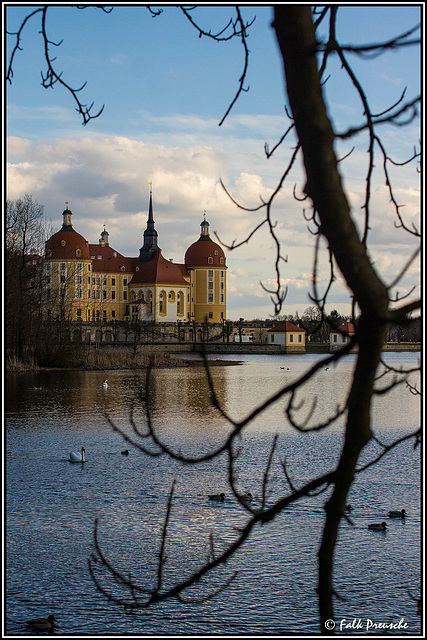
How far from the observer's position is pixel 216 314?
92.9m

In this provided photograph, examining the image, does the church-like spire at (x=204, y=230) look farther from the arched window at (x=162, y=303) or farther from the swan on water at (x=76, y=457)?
the swan on water at (x=76, y=457)

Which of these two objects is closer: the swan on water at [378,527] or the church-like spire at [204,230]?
the swan on water at [378,527]

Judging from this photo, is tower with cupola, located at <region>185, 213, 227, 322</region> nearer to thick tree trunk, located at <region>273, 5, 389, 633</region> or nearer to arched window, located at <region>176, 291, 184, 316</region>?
arched window, located at <region>176, 291, 184, 316</region>

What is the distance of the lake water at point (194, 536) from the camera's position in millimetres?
7645

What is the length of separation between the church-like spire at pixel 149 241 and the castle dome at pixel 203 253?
4.27 meters

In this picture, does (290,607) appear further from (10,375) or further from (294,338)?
(294,338)

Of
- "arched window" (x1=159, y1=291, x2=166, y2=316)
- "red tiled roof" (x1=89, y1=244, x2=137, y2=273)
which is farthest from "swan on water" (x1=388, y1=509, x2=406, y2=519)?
"red tiled roof" (x1=89, y1=244, x2=137, y2=273)

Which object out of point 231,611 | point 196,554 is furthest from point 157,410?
point 231,611

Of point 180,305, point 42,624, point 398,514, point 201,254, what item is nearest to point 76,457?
point 398,514

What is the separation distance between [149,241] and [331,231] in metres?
94.3

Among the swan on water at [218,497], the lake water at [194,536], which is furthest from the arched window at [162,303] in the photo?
the swan on water at [218,497]

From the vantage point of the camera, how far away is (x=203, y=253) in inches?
3730

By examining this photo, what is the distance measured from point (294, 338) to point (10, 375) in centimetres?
5178

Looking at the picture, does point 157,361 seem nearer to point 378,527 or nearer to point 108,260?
point 378,527
